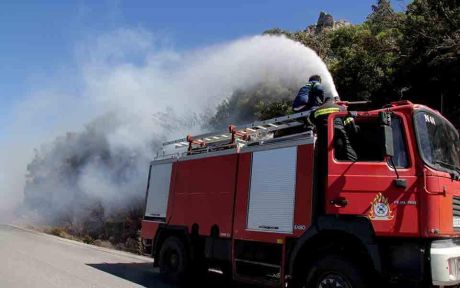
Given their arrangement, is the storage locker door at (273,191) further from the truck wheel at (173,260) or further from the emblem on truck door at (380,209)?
the truck wheel at (173,260)

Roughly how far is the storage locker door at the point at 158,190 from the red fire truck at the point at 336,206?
1192 mm

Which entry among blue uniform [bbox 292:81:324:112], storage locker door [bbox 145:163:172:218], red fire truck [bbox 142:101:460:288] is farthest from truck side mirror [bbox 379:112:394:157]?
storage locker door [bbox 145:163:172:218]

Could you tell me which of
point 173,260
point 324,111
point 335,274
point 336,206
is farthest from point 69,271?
point 324,111

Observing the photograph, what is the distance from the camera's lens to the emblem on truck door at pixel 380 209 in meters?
5.79

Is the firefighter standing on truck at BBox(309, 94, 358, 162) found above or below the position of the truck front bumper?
above

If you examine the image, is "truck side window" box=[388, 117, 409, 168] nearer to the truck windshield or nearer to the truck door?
the truck door

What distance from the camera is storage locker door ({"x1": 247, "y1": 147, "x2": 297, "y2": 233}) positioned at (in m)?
6.95

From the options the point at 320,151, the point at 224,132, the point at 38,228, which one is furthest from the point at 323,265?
the point at 38,228

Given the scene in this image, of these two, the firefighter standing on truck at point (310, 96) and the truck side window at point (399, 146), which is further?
the firefighter standing on truck at point (310, 96)

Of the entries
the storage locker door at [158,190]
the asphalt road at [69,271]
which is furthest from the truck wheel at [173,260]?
the storage locker door at [158,190]

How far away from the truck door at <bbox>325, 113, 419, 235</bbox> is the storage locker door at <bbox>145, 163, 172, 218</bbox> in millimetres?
4401

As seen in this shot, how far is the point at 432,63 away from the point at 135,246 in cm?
1220

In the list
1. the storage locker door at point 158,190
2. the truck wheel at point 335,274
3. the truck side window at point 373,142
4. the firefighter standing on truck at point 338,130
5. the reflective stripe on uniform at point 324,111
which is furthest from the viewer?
the storage locker door at point 158,190

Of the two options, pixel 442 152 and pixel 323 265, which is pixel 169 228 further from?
pixel 442 152
